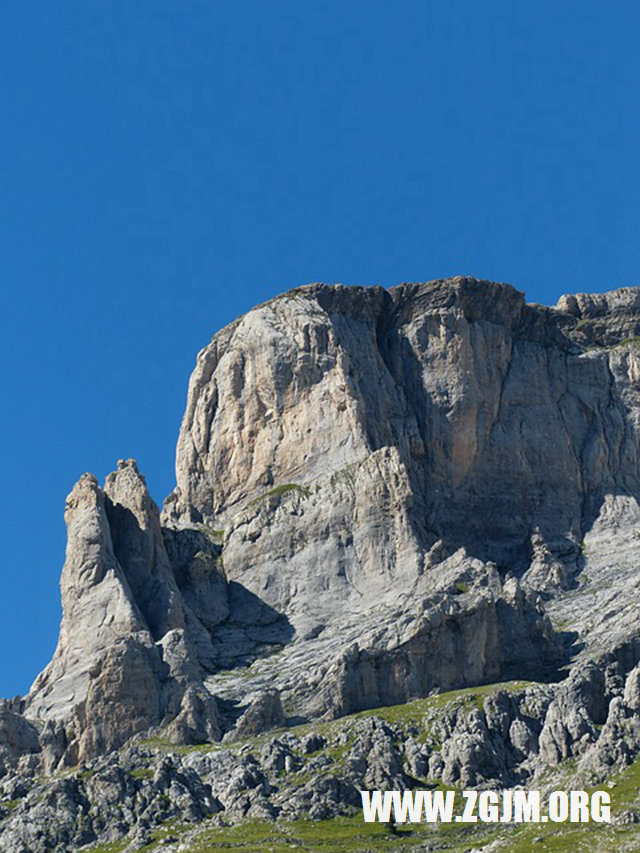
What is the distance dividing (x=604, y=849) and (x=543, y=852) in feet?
16.7

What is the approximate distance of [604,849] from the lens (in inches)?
7771

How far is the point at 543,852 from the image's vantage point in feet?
655
